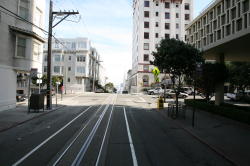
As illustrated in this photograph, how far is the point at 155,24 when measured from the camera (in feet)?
230

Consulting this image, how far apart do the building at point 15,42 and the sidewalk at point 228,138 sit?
14.0 meters

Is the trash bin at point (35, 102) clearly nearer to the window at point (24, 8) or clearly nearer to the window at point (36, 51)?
the window at point (36, 51)

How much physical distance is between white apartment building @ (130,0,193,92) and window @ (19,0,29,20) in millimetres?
49652

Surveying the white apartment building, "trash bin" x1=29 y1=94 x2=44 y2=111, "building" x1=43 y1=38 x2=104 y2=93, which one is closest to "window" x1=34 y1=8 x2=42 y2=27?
"trash bin" x1=29 y1=94 x2=44 y2=111

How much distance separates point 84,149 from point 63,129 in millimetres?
4218

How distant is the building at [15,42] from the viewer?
1809 cm

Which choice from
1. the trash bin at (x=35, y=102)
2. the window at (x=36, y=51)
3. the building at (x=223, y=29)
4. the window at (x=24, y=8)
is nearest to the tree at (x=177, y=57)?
the building at (x=223, y=29)

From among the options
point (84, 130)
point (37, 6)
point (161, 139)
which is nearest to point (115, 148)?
point (161, 139)

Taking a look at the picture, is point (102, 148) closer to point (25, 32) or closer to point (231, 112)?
point (231, 112)

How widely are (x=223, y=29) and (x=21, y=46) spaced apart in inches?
686

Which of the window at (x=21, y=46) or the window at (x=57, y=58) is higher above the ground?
the window at (x=57, y=58)

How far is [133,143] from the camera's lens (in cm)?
938

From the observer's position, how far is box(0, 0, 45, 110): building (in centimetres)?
1809

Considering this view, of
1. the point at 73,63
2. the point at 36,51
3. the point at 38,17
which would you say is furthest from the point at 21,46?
the point at 73,63
